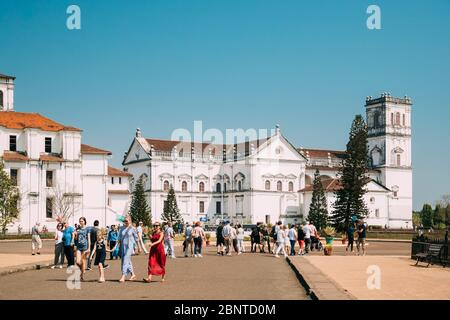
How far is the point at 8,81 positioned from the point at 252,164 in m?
34.9

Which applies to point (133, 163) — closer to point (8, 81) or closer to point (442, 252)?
point (8, 81)

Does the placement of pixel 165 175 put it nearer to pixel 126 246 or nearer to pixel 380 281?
pixel 126 246

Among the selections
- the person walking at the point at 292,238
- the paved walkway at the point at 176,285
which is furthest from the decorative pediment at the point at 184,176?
the paved walkway at the point at 176,285

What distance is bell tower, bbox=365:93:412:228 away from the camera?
115 meters

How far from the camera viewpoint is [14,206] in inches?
2579

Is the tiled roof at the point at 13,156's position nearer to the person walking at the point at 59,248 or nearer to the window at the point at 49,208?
the window at the point at 49,208

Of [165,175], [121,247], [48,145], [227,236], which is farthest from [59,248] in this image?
[165,175]

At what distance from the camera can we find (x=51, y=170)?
71.6 m

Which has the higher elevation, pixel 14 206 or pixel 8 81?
pixel 8 81

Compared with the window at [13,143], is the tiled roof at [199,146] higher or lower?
higher

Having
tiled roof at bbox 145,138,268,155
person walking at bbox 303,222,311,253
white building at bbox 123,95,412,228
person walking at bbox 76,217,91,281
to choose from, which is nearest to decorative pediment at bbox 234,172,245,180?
white building at bbox 123,95,412,228

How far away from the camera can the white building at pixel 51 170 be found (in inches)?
2756

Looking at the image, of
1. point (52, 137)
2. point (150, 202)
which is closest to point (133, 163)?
point (150, 202)
